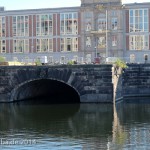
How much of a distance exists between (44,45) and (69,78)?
49849 mm

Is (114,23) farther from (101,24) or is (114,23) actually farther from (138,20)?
(138,20)

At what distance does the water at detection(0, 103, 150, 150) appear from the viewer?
99.4 feet

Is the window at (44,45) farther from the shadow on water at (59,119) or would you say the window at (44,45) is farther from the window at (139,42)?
the shadow on water at (59,119)

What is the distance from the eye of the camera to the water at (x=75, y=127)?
99.4ft

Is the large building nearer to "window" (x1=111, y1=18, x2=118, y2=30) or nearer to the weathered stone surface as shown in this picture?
"window" (x1=111, y1=18, x2=118, y2=30)

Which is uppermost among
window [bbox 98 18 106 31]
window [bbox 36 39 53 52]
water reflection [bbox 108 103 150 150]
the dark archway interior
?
window [bbox 98 18 106 31]

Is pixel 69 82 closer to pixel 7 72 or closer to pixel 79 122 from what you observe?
pixel 7 72

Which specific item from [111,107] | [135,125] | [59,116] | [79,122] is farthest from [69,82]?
[135,125]

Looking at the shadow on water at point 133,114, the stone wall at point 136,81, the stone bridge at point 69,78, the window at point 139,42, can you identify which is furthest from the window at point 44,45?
the shadow on water at point 133,114

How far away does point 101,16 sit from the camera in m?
101

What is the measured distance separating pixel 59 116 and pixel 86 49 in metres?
58.7

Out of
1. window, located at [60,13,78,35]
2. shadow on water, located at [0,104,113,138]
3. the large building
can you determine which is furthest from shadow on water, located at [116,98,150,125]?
window, located at [60,13,78,35]

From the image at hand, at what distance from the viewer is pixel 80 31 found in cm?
10231

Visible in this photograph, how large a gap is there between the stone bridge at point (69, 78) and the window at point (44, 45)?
46105 millimetres
